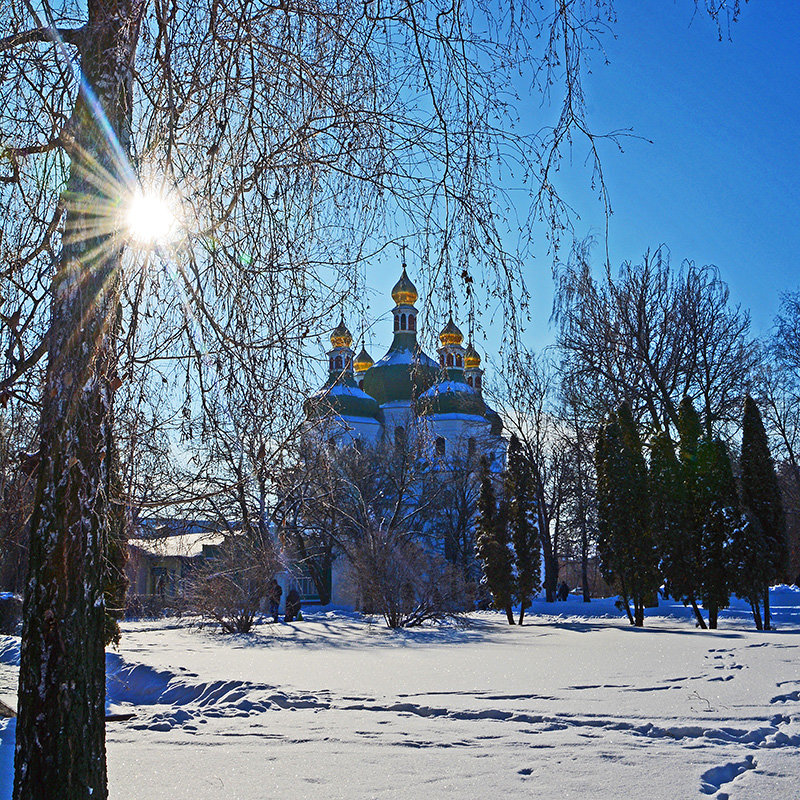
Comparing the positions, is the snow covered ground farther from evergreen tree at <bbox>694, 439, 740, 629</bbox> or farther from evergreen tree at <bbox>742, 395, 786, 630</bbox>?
evergreen tree at <bbox>742, 395, 786, 630</bbox>

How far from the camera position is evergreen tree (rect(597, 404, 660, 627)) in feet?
68.2

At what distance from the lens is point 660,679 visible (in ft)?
28.4

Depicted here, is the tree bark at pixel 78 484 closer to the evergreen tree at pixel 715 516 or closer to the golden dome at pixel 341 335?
the golden dome at pixel 341 335

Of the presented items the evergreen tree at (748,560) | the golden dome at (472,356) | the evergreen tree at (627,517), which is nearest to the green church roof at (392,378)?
the evergreen tree at (627,517)

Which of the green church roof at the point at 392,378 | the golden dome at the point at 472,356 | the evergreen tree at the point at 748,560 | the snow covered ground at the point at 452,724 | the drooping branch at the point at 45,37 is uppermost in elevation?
the green church roof at the point at 392,378

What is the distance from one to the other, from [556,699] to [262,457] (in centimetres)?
460

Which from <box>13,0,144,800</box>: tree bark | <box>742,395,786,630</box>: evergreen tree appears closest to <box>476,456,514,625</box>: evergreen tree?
<box>742,395,786,630</box>: evergreen tree

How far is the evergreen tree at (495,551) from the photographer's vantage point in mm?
23516

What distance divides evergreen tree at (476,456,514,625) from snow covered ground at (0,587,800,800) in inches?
432

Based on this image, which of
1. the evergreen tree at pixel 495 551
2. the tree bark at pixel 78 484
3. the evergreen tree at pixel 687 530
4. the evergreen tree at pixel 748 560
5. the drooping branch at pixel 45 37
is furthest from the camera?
the evergreen tree at pixel 495 551

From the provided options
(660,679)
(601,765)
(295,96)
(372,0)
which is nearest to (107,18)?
(295,96)

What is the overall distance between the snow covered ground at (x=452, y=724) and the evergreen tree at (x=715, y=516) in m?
5.77

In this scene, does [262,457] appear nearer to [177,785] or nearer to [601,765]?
[177,785]

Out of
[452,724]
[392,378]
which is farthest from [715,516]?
[392,378]
